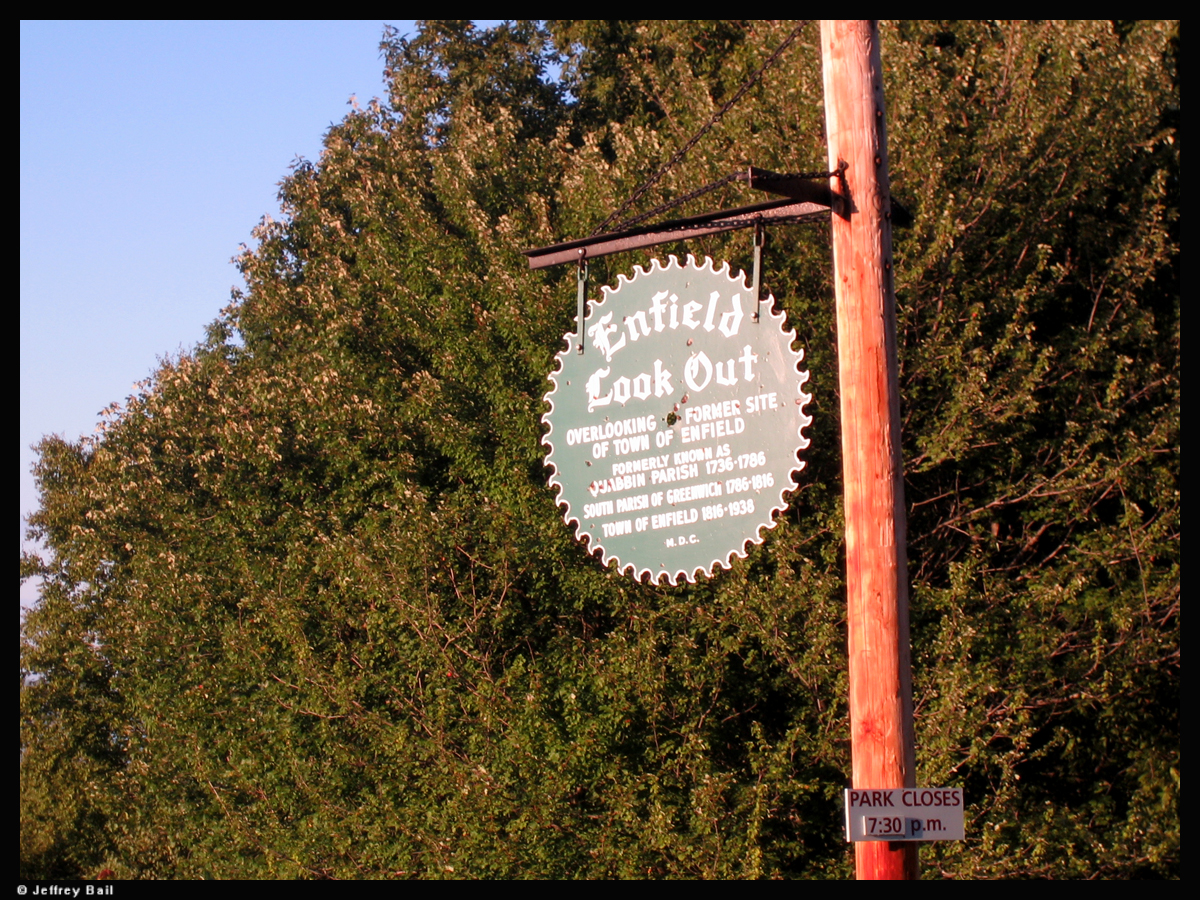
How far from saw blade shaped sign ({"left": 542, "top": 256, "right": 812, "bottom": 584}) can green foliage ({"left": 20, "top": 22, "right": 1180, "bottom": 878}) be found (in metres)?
6.01

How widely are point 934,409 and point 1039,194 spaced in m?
2.76

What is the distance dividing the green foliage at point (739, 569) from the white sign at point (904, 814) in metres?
6.03

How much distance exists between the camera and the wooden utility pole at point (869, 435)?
5.16 metres

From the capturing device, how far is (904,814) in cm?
500

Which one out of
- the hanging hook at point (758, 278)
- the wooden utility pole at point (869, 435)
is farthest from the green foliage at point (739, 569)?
the hanging hook at point (758, 278)

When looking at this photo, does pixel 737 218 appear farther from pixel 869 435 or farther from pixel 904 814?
pixel 904 814

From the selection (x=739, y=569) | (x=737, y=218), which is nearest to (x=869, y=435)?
(x=737, y=218)

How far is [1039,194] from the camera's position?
13.6m

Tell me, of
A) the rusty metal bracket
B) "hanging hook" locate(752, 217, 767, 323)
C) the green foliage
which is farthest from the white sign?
the green foliage

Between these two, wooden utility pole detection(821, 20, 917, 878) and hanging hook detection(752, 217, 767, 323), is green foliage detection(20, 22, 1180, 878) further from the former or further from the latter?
hanging hook detection(752, 217, 767, 323)

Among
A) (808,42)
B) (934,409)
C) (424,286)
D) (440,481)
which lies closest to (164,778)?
(440,481)

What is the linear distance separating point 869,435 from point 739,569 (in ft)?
22.9

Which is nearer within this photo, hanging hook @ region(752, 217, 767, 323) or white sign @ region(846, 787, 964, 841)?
white sign @ region(846, 787, 964, 841)

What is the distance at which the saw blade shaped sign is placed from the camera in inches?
215
